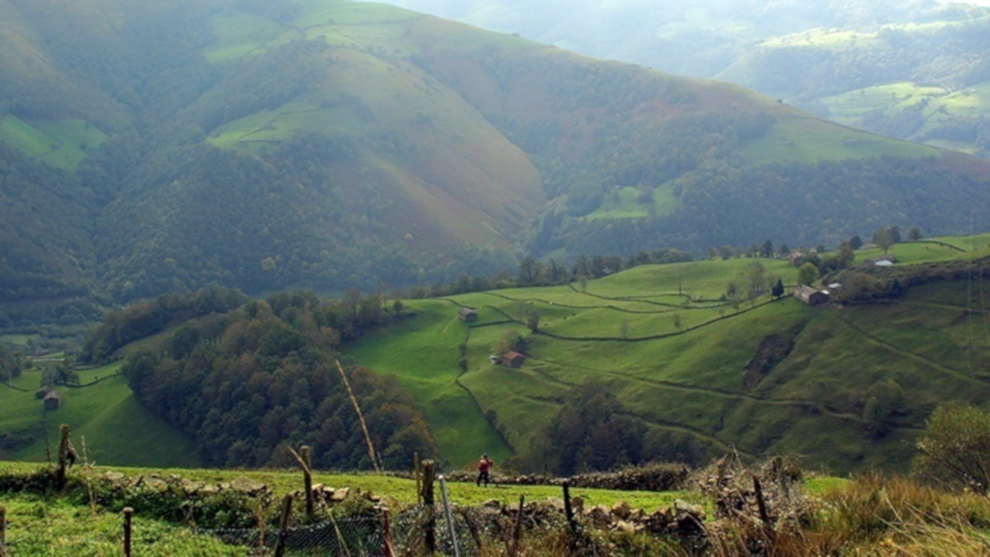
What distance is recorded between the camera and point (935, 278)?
7275cm

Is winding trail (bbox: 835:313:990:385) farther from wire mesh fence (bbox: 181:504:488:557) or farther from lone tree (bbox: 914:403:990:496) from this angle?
wire mesh fence (bbox: 181:504:488:557)

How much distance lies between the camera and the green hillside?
6284 cm

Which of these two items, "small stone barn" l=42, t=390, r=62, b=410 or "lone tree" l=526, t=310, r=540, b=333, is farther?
"lone tree" l=526, t=310, r=540, b=333

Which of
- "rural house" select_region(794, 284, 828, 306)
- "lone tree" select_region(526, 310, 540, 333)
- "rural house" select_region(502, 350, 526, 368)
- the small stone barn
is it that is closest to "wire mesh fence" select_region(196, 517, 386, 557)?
"rural house" select_region(794, 284, 828, 306)

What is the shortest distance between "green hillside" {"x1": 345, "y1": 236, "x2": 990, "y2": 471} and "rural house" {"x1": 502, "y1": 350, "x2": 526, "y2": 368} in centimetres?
99

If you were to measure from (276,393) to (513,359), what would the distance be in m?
26.1

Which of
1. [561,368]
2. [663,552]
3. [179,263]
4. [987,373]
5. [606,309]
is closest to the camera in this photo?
[663,552]

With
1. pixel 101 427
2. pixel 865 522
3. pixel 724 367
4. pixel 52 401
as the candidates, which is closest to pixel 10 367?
pixel 52 401

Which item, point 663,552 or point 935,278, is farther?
point 935,278

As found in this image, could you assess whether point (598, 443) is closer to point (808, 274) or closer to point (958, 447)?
point (958, 447)

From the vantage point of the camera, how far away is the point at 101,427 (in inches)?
3307

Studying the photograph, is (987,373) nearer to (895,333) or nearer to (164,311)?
(895,333)

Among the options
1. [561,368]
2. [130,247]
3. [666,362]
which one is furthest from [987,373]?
[130,247]

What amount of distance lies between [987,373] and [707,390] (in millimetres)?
22369
